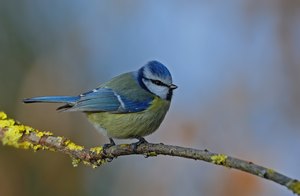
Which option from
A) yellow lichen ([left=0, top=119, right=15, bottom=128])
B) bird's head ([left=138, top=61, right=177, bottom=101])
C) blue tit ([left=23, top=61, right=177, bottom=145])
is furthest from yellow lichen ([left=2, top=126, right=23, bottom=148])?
bird's head ([left=138, top=61, right=177, bottom=101])

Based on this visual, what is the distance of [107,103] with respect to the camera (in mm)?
2035

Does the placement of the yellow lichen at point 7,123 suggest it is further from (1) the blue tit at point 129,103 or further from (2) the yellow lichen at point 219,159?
(2) the yellow lichen at point 219,159

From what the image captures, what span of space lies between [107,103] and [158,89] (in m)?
0.24

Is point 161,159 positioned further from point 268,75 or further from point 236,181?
point 268,75

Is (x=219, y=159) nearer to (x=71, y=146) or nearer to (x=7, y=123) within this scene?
(x=71, y=146)

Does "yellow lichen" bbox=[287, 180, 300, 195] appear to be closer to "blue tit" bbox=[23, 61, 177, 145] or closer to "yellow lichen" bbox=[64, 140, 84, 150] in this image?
"yellow lichen" bbox=[64, 140, 84, 150]

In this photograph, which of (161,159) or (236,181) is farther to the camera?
(161,159)

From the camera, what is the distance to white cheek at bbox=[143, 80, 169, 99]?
2.11 meters

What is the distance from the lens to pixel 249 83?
11.4 ft

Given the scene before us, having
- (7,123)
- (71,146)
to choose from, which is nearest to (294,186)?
(71,146)

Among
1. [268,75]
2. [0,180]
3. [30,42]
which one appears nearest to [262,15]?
[268,75]

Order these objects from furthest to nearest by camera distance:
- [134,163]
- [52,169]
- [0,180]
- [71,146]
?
[134,163] < [52,169] < [0,180] < [71,146]

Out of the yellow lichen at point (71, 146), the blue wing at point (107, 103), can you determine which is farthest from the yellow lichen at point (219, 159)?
the blue wing at point (107, 103)

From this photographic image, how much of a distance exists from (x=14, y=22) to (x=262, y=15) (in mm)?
1938
